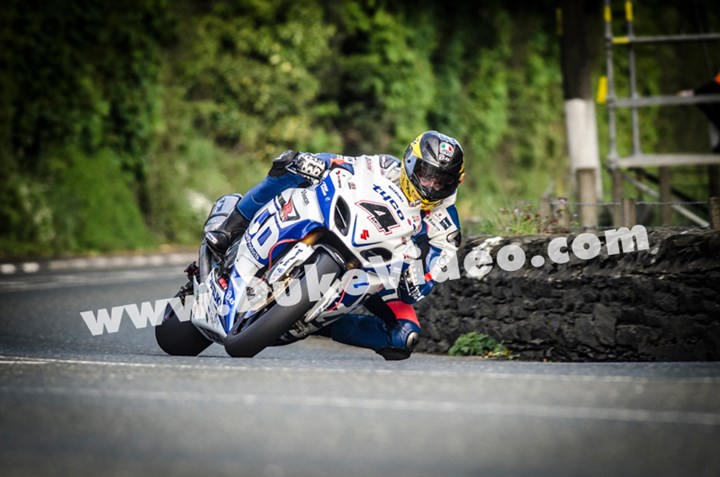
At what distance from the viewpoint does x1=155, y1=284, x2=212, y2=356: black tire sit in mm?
9484

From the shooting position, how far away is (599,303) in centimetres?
966

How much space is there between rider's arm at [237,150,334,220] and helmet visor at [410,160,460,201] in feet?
2.24

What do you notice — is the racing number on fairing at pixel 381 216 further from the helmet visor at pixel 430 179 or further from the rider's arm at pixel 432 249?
the rider's arm at pixel 432 249

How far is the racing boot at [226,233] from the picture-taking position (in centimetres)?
894

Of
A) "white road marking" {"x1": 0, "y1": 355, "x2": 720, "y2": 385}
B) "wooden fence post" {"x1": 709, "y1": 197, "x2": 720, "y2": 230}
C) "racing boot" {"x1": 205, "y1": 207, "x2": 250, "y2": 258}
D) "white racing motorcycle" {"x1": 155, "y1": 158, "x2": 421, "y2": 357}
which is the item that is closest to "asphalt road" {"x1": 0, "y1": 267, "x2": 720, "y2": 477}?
"white road marking" {"x1": 0, "y1": 355, "x2": 720, "y2": 385}

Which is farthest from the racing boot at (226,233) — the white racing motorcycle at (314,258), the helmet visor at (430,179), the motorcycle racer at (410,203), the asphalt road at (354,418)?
the helmet visor at (430,179)

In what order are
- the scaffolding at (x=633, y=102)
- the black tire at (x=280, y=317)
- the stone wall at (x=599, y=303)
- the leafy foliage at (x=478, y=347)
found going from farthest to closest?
1. the scaffolding at (x=633, y=102)
2. the leafy foliage at (x=478, y=347)
3. the stone wall at (x=599, y=303)
4. the black tire at (x=280, y=317)

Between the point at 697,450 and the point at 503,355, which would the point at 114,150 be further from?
the point at 697,450

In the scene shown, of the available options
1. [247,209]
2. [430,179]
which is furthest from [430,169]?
[247,209]

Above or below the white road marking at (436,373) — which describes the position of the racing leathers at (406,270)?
above

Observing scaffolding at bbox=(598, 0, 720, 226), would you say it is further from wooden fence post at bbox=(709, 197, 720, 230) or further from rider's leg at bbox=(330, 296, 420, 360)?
rider's leg at bbox=(330, 296, 420, 360)

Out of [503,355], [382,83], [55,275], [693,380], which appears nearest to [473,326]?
[503,355]

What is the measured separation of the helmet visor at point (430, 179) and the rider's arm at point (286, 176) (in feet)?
2.24

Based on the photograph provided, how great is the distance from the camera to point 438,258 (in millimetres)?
8500
